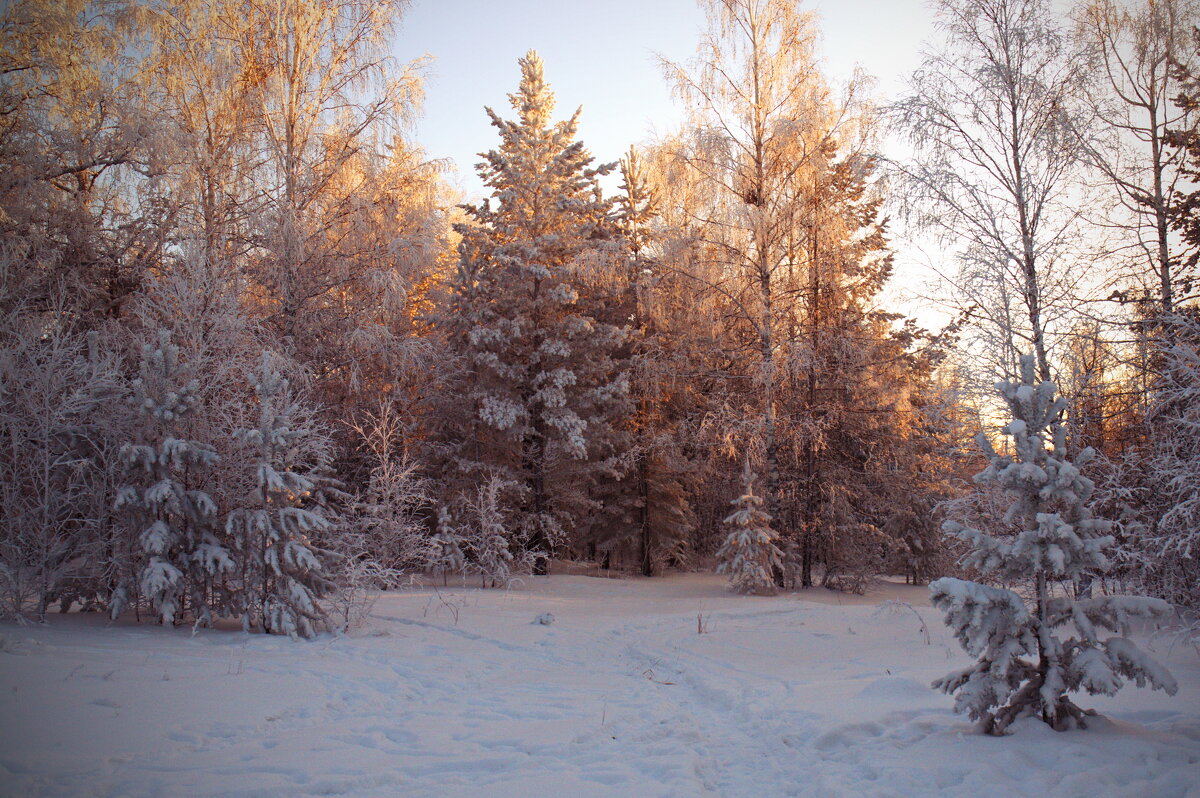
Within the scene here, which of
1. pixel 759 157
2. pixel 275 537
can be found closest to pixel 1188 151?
pixel 759 157

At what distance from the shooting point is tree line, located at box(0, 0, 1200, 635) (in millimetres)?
8555

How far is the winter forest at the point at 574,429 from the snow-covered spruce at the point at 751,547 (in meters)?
0.10

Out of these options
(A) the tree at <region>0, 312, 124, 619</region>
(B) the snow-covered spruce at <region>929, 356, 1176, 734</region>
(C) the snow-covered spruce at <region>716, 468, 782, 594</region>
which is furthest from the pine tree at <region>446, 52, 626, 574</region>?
(B) the snow-covered spruce at <region>929, 356, 1176, 734</region>

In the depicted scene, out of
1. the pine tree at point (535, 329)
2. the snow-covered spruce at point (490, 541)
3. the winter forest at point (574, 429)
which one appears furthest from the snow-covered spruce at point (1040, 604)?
the pine tree at point (535, 329)

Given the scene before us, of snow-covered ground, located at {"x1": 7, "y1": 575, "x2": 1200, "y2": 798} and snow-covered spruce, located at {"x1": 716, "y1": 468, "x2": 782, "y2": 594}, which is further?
snow-covered spruce, located at {"x1": 716, "y1": 468, "x2": 782, "y2": 594}

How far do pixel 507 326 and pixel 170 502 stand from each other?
9.87 m

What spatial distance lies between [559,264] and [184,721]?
1454 cm

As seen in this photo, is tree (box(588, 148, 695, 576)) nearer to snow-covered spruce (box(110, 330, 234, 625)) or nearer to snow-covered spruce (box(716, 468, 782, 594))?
snow-covered spruce (box(716, 468, 782, 594))

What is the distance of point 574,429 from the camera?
1664 cm

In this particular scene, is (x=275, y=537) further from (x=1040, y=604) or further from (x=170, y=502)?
(x=1040, y=604)

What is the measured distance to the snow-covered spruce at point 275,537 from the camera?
8312 millimetres

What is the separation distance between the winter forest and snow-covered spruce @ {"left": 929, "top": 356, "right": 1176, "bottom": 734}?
30 mm

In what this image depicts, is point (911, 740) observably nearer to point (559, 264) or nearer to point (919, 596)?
point (919, 596)

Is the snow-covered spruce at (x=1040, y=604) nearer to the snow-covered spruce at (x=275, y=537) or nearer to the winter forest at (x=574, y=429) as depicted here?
the winter forest at (x=574, y=429)
